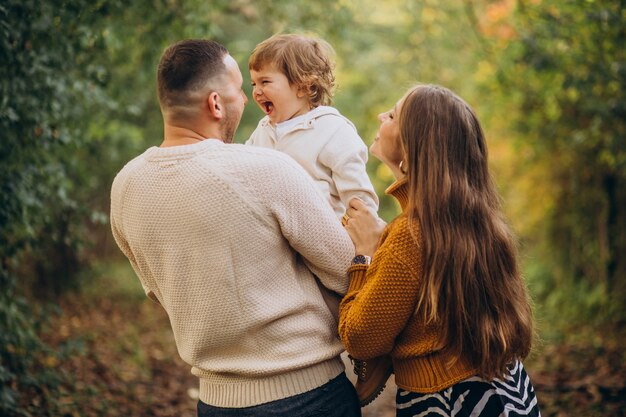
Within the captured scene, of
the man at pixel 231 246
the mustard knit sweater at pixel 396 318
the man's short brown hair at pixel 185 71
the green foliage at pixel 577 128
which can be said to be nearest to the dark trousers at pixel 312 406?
the man at pixel 231 246

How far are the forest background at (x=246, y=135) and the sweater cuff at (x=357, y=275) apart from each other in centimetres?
94

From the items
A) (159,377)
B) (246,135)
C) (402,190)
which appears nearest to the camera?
(402,190)

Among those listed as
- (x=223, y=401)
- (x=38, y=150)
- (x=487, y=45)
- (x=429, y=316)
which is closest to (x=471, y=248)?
(x=429, y=316)

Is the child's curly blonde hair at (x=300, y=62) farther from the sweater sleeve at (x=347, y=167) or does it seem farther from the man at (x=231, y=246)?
the man at (x=231, y=246)

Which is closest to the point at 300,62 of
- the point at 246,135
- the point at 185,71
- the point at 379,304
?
the point at 185,71

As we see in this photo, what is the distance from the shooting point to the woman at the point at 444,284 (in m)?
2.21

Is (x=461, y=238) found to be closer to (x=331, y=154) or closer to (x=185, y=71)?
(x=331, y=154)

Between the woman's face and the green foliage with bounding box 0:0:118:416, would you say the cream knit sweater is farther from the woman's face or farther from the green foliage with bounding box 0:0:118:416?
the green foliage with bounding box 0:0:118:416

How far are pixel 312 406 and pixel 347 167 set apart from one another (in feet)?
3.05

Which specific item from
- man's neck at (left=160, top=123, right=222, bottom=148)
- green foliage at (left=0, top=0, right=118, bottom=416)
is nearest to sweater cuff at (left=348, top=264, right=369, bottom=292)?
man's neck at (left=160, top=123, right=222, bottom=148)

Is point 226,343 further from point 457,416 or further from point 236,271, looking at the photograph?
point 457,416

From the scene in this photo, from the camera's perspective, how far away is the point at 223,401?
7.47 ft

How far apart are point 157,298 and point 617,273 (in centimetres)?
744

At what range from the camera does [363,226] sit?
2443mm
